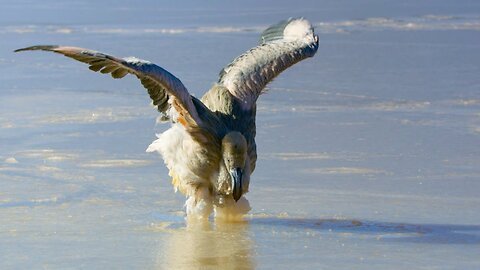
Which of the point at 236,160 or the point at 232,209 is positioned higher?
the point at 236,160

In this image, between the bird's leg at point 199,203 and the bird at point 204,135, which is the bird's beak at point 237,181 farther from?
the bird's leg at point 199,203

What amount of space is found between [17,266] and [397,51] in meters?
9.14

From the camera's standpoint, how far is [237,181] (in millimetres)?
6441

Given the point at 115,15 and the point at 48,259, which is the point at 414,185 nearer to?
the point at 48,259

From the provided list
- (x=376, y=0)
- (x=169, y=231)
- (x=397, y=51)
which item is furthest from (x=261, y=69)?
(x=376, y=0)

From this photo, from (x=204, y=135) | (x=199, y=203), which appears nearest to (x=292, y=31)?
(x=204, y=135)

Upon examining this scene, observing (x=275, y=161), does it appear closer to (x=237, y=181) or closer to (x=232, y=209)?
(x=232, y=209)

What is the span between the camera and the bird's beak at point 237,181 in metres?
6.44

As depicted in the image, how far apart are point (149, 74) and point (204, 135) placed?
491 mm

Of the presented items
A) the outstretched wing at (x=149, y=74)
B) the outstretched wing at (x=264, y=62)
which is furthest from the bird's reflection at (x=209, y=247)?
the outstretched wing at (x=264, y=62)

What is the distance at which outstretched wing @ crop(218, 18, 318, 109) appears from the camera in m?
7.25

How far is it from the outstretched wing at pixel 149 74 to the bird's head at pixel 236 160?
0.85ft

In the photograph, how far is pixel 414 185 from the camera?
7.47 m

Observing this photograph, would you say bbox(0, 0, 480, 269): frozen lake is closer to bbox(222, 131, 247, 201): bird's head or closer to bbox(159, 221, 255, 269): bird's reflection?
bbox(159, 221, 255, 269): bird's reflection
